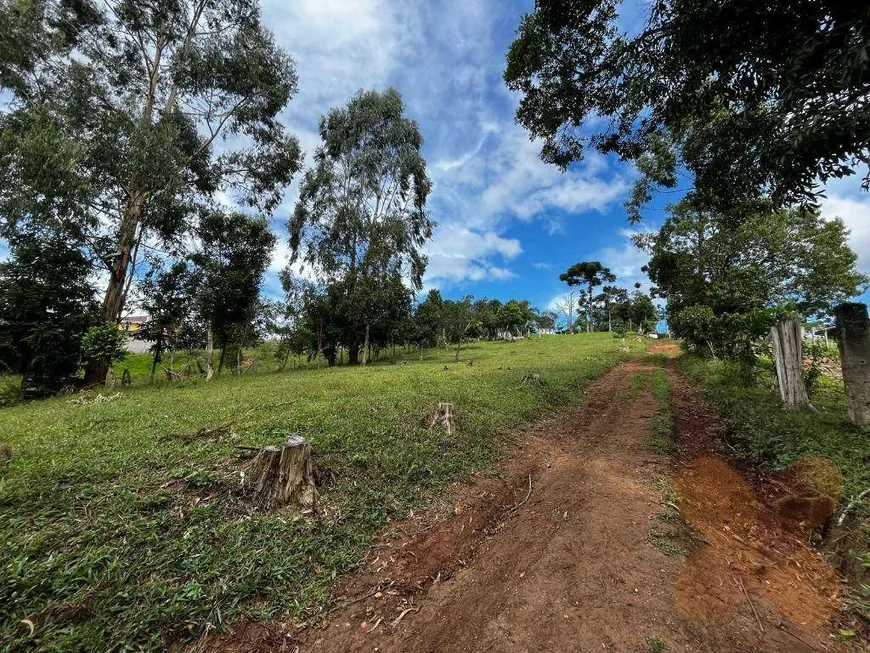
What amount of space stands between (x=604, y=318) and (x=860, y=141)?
7223 centimetres

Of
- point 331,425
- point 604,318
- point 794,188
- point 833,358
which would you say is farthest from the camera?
point 604,318

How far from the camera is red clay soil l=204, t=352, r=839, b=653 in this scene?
7.95ft

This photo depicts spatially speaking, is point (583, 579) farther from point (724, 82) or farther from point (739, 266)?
point (739, 266)

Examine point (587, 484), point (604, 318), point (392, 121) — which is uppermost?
point (392, 121)

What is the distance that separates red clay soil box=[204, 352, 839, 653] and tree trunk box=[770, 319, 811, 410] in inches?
132

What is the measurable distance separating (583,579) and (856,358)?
19.3 feet

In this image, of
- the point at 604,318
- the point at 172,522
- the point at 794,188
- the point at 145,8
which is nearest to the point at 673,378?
the point at 794,188

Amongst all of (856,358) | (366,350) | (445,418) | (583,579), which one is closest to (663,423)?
(856,358)

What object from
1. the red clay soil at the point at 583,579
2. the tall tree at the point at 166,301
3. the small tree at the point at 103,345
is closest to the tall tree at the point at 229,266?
the tall tree at the point at 166,301

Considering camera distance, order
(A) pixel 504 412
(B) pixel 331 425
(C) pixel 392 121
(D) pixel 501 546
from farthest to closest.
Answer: (C) pixel 392 121
(A) pixel 504 412
(B) pixel 331 425
(D) pixel 501 546

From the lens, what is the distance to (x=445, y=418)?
21.7ft

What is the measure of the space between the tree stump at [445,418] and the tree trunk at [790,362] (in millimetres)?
6710

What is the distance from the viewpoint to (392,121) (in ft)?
79.3

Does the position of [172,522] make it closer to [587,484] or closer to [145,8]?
[587,484]
